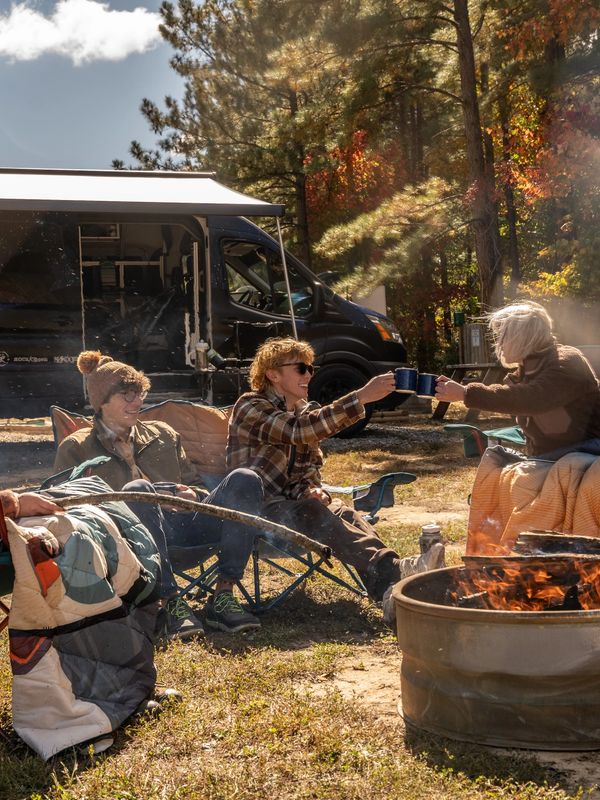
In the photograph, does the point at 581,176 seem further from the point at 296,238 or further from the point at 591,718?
the point at 591,718

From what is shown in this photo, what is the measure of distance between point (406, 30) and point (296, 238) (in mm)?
8677

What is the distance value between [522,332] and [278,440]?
1.07m

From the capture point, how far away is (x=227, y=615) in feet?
13.6

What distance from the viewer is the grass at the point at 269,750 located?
103 inches

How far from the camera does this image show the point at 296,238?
68.7ft

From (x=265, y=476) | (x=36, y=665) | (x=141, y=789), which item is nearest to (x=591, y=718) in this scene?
(x=141, y=789)

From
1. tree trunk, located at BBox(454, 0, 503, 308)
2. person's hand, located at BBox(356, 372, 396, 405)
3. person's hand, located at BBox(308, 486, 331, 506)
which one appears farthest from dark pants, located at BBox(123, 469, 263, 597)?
tree trunk, located at BBox(454, 0, 503, 308)

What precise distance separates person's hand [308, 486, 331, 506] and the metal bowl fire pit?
61.7 inches

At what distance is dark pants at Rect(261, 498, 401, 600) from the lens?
4270 mm

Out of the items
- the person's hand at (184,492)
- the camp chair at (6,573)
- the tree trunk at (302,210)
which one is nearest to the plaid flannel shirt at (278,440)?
the person's hand at (184,492)

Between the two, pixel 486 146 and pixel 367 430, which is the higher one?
pixel 486 146

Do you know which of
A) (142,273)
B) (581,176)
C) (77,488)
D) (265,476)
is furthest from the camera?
(581,176)

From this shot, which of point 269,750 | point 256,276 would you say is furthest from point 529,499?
point 256,276

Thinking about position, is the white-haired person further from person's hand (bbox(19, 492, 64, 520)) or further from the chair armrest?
person's hand (bbox(19, 492, 64, 520))
